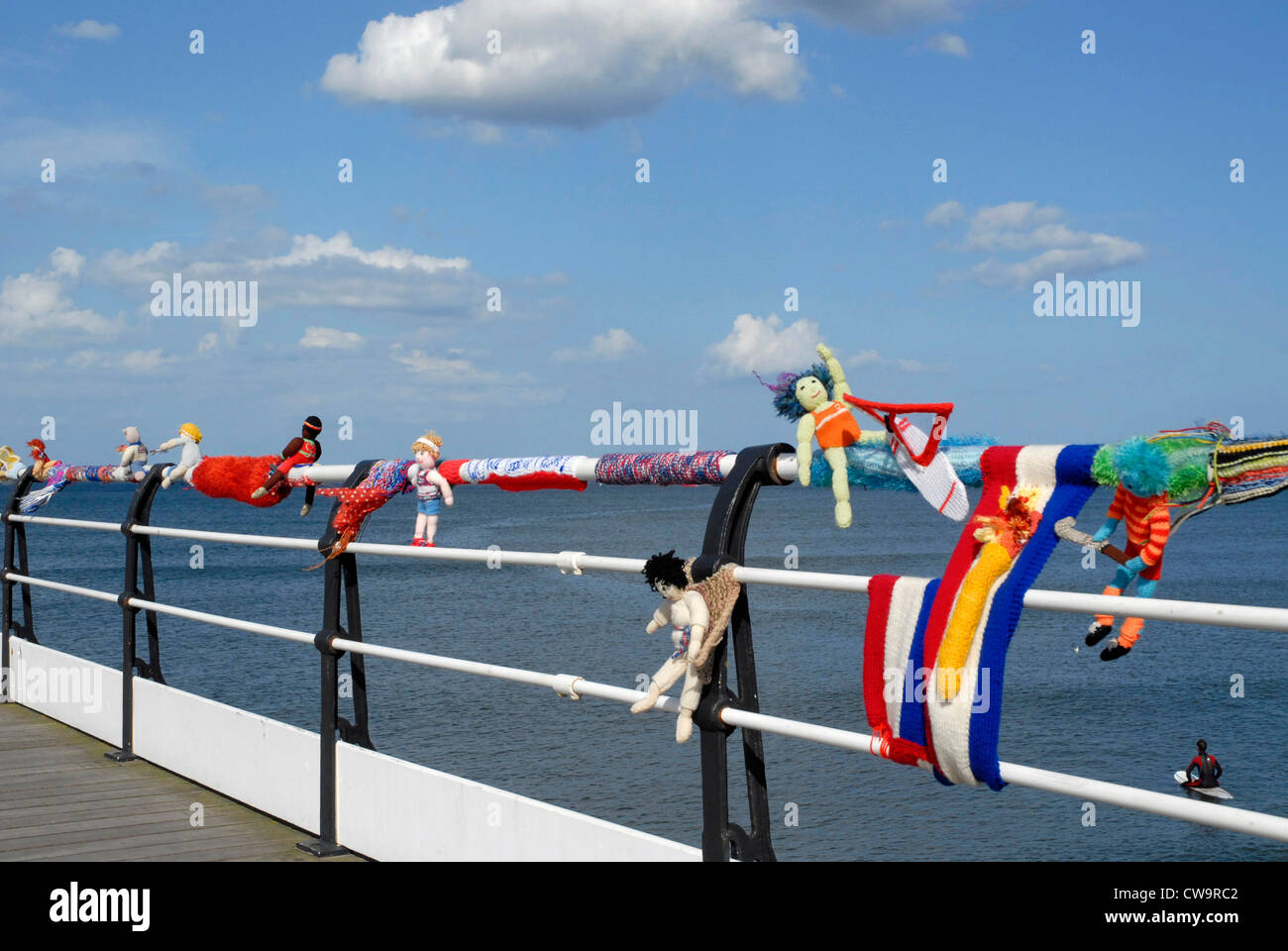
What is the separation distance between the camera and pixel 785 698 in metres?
33.1

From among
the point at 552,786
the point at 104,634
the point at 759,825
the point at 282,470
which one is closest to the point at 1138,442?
the point at 759,825

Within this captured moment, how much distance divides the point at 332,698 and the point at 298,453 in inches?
35.7

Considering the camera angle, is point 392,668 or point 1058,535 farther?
point 392,668

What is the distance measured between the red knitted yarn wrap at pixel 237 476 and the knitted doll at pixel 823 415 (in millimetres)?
2388

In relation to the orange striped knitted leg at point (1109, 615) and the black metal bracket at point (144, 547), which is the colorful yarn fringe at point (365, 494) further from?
the orange striped knitted leg at point (1109, 615)

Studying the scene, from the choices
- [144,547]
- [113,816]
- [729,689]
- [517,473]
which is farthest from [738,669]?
[144,547]

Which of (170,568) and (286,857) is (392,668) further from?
(170,568)

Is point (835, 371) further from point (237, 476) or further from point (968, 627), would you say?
point (237, 476)

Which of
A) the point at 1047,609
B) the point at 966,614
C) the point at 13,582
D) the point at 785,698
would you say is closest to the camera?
the point at 1047,609

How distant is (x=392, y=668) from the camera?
130 feet

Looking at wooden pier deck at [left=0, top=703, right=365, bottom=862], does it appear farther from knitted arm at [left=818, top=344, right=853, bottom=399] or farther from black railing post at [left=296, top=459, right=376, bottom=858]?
knitted arm at [left=818, top=344, right=853, bottom=399]

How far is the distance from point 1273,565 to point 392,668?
54.8 meters

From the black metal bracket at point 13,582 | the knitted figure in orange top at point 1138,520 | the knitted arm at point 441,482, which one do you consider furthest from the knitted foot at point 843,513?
the black metal bracket at point 13,582

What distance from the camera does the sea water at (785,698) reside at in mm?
24156
